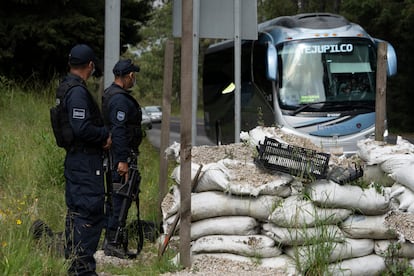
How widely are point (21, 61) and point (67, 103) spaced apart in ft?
38.0

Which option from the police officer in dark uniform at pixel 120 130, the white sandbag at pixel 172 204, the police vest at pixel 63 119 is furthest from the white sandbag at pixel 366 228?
the police vest at pixel 63 119

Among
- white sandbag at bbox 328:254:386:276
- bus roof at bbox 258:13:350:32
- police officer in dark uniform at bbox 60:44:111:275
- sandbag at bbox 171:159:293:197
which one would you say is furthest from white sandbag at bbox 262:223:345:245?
bus roof at bbox 258:13:350:32

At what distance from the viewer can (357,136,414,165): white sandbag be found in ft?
20.6

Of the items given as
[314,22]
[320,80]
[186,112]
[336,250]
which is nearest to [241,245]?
[336,250]

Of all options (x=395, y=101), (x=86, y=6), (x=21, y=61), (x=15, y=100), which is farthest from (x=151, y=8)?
(x=395, y=101)

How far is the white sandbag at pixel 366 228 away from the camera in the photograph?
5.59 metres

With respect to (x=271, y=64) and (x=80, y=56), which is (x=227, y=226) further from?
(x=271, y=64)

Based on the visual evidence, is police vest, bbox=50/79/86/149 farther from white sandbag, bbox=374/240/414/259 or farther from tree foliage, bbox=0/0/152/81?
tree foliage, bbox=0/0/152/81

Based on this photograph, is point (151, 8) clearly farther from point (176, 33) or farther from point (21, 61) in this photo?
point (176, 33)

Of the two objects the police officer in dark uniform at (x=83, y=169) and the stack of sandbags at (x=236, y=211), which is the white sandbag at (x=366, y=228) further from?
the police officer in dark uniform at (x=83, y=169)

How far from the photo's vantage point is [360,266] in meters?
5.57

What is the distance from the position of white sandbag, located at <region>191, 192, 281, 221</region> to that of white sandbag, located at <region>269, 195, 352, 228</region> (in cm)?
12

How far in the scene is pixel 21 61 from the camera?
1636 centimetres

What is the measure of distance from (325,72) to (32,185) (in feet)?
24.0
